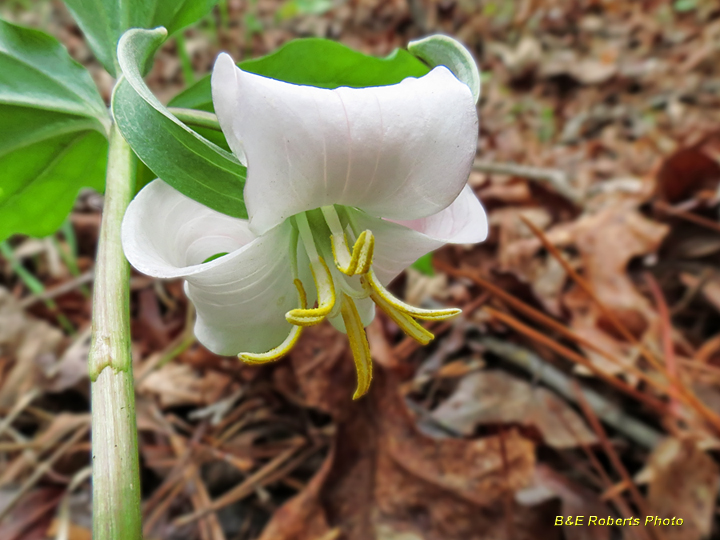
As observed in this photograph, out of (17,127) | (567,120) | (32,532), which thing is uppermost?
(17,127)

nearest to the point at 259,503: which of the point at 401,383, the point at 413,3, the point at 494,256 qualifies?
the point at 401,383

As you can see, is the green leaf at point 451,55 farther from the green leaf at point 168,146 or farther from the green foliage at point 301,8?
the green foliage at point 301,8

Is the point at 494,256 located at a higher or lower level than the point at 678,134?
higher

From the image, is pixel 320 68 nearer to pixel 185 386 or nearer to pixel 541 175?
pixel 185 386

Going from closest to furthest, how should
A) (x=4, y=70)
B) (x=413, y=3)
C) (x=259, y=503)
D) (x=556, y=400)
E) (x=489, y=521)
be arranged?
(x=4, y=70)
(x=489, y=521)
(x=259, y=503)
(x=556, y=400)
(x=413, y=3)

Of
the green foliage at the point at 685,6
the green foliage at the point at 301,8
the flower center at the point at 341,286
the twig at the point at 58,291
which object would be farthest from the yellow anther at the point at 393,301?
the green foliage at the point at 685,6

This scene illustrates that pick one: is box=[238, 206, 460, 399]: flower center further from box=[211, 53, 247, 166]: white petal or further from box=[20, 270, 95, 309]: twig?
box=[20, 270, 95, 309]: twig

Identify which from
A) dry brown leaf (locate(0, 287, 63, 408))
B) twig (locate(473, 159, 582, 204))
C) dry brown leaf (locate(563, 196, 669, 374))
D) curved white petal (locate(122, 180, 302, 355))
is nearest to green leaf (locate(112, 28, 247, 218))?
curved white petal (locate(122, 180, 302, 355))

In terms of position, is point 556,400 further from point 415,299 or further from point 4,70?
point 4,70
